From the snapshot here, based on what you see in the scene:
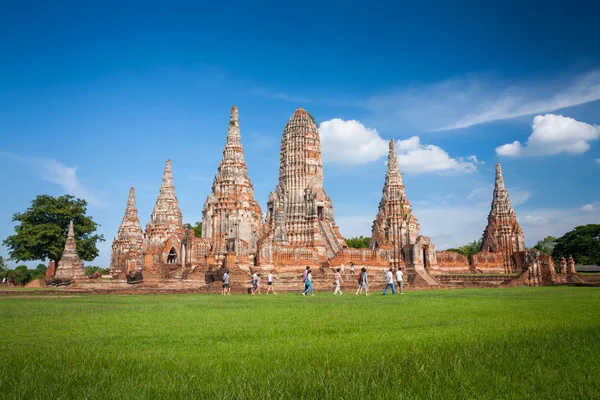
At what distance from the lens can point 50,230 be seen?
4669 centimetres

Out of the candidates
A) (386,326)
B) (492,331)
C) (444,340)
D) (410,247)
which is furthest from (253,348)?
(410,247)

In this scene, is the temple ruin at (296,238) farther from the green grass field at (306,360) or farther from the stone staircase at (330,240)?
the green grass field at (306,360)

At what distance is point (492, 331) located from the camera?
6445 mm

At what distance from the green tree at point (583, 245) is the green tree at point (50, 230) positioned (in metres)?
59.5

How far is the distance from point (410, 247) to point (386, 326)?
123 feet

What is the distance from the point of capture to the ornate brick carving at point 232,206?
3975cm

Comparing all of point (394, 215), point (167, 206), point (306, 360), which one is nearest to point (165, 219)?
point (167, 206)

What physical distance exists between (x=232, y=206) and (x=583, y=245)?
165 feet

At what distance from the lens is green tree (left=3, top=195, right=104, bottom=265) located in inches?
1827

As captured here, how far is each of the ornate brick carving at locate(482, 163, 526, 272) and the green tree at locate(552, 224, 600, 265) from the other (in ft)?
51.4

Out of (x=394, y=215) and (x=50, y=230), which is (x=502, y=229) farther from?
(x=50, y=230)

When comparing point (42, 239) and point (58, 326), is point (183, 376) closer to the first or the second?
point (58, 326)

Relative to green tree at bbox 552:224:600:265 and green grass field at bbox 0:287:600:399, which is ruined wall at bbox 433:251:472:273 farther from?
green grass field at bbox 0:287:600:399

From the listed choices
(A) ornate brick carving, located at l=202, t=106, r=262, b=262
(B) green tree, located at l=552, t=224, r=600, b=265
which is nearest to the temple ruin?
(A) ornate brick carving, located at l=202, t=106, r=262, b=262
